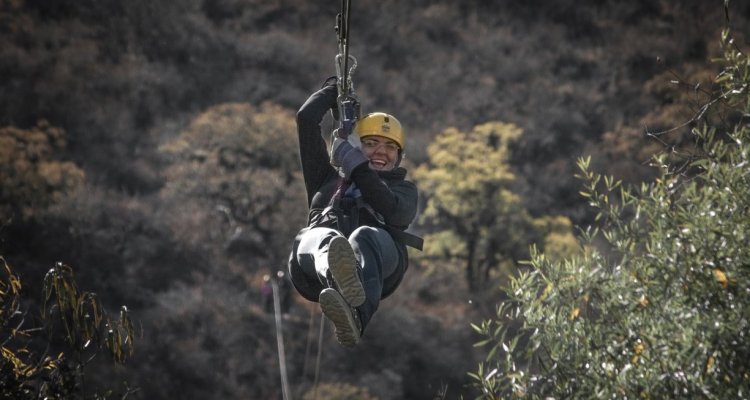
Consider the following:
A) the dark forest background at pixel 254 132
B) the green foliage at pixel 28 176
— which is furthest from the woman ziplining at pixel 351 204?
the green foliage at pixel 28 176

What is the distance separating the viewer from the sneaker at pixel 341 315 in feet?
19.4

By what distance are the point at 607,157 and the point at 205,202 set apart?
18512mm

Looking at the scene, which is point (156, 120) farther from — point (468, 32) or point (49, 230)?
point (468, 32)

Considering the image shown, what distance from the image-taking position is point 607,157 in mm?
48188

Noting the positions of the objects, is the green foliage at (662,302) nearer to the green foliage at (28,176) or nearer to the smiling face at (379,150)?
the smiling face at (379,150)

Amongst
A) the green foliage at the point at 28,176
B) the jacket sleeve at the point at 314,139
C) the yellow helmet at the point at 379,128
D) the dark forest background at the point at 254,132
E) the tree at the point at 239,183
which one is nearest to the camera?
the jacket sleeve at the point at 314,139

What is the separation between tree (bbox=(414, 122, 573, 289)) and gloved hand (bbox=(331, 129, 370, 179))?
29296 mm

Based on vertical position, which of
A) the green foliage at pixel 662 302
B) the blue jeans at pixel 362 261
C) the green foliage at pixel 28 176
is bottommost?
the green foliage at pixel 662 302

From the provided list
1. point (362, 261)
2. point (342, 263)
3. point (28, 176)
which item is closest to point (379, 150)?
point (362, 261)

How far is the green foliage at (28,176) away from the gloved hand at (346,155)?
3094cm

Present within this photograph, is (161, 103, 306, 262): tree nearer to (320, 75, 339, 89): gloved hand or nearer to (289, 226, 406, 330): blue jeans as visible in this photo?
(320, 75, 339, 89): gloved hand

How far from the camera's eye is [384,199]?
6527 millimetres

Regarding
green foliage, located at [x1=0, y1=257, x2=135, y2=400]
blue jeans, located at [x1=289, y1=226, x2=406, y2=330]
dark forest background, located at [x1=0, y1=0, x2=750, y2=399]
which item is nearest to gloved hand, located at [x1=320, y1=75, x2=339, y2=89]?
blue jeans, located at [x1=289, y1=226, x2=406, y2=330]

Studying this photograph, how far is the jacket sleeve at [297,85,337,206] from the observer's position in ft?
22.0
